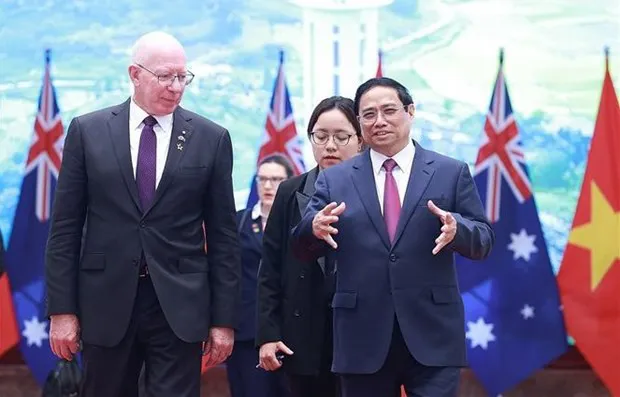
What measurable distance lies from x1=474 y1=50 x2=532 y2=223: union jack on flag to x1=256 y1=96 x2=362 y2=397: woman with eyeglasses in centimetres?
210

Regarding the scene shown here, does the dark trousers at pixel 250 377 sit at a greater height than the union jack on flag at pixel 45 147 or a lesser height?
lesser

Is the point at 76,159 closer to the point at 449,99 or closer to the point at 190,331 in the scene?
the point at 190,331

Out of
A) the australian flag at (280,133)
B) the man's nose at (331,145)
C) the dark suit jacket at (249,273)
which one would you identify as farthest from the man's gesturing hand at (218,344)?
the australian flag at (280,133)

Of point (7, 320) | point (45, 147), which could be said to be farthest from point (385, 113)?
point (7, 320)

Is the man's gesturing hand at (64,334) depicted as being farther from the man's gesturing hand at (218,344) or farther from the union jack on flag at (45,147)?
the union jack on flag at (45,147)

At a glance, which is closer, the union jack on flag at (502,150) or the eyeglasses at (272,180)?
the eyeglasses at (272,180)

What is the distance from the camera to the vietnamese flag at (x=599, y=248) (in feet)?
18.8

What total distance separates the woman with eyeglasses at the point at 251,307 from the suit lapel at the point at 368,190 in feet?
4.36

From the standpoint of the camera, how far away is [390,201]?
3.19 metres

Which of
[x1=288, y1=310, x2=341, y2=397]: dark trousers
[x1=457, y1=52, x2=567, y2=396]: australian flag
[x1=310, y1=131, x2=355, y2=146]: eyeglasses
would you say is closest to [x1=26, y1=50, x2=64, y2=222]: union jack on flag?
[x1=457, y1=52, x2=567, y2=396]: australian flag

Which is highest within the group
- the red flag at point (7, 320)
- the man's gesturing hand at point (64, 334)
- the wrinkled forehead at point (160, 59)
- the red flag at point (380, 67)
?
the wrinkled forehead at point (160, 59)

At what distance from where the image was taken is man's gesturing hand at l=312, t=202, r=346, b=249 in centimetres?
302

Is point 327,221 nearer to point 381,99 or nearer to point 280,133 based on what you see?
point 381,99

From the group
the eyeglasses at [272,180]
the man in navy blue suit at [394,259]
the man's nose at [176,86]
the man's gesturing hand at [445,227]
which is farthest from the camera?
the eyeglasses at [272,180]
